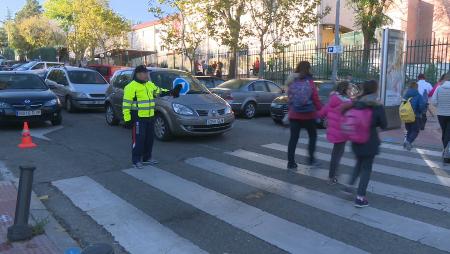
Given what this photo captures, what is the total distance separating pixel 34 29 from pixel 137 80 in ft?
212

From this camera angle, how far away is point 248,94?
15953mm

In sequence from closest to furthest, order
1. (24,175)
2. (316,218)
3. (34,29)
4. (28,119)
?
(24,175) → (316,218) → (28,119) → (34,29)

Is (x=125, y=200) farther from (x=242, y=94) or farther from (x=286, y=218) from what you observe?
(x=242, y=94)

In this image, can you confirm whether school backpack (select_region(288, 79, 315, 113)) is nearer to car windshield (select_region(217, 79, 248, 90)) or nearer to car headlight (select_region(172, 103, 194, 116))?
car headlight (select_region(172, 103, 194, 116))

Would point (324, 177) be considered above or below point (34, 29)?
below

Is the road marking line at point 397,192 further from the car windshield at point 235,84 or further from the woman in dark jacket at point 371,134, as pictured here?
the car windshield at point 235,84

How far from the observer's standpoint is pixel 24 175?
4.68 metres

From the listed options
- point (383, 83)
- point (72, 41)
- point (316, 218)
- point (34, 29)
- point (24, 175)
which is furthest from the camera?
point (34, 29)

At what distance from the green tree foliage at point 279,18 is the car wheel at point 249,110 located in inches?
283

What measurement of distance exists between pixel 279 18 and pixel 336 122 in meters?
16.2

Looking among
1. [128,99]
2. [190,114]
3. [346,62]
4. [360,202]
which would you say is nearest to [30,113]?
[190,114]

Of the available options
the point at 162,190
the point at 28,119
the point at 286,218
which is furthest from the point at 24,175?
the point at 28,119

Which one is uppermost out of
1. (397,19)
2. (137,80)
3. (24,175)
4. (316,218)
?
(397,19)

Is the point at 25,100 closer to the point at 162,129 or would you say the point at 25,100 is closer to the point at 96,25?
the point at 162,129
